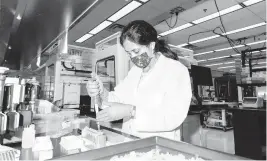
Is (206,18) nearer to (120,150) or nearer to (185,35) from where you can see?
(185,35)

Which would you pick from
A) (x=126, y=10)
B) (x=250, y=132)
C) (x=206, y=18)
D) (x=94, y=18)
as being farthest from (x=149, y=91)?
(x=206, y=18)

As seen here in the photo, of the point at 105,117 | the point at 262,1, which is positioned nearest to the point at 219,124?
the point at 262,1

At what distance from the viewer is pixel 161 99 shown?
1.41m

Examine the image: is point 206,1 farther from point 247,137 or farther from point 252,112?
point 247,137

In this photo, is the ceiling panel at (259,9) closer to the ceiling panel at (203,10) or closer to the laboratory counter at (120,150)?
the ceiling panel at (203,10)

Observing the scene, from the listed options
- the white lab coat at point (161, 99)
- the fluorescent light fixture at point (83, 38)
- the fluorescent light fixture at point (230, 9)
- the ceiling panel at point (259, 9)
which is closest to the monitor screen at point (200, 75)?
the fluorescent light fixture at point (230, 9)

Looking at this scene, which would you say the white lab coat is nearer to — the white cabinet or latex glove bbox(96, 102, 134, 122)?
latex glove bbox(96, 102, 134, 122)

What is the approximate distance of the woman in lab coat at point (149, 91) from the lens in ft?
4.23

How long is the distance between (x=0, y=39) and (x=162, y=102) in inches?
83.0

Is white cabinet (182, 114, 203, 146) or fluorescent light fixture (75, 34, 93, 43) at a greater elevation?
fluorescent light fixture (75, 34, 93, 43)

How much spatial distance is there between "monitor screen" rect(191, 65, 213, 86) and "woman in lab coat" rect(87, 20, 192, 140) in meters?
2.92

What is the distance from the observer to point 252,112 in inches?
141

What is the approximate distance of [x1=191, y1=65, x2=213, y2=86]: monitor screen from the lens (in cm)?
441

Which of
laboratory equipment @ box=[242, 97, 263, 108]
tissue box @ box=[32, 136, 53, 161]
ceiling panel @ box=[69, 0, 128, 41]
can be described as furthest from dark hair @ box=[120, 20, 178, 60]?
laboratory equipment @ box=[242, 97, 263, 108]
